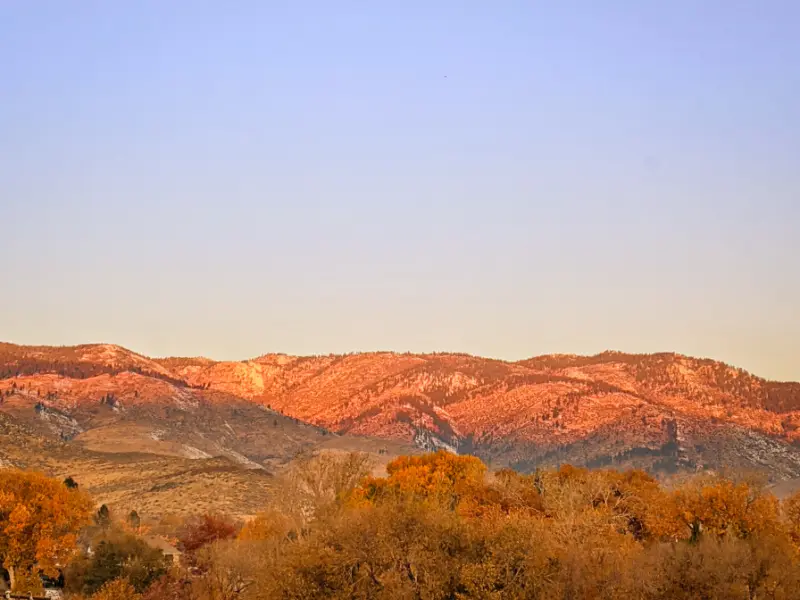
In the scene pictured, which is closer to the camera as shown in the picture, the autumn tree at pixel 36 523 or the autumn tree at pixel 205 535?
the autumn tree at pixel 36 523

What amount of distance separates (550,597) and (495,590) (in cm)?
231

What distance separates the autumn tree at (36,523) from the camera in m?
69.4

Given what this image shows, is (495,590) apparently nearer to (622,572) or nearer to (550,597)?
(550,597)

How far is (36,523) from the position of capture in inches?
2788

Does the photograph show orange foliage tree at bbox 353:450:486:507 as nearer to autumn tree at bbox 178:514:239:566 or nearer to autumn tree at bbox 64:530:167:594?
autumn tree at bbox 178:514:239:566

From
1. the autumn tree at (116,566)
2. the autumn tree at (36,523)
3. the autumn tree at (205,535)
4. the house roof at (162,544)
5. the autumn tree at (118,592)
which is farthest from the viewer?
the house roof at (162,544)

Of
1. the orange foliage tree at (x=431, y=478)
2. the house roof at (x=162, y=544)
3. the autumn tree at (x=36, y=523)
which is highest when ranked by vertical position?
the orange foliage tree at (x=431, y=478)

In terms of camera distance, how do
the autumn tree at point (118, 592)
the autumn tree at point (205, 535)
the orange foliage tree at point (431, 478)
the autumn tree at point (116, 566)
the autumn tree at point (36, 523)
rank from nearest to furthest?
the autumn tree at point (118, 592) → the autumn tree at point (116, 566) → the autumn tree at point (36, 523) → the autumn tree at point (205, 535) → the orange foliage tree at point (431, 478)

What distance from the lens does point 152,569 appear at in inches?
2776

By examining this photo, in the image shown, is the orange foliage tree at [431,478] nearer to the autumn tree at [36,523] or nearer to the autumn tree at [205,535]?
the autumn tree at [205,535]

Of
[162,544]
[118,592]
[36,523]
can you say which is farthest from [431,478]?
[118,592]

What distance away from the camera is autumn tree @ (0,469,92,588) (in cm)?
6938

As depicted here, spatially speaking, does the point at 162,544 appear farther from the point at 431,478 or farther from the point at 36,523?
the point at 431,478

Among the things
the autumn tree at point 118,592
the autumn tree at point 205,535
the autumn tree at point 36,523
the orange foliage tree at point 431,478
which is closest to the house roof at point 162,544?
the autumn tree at point 205,535
